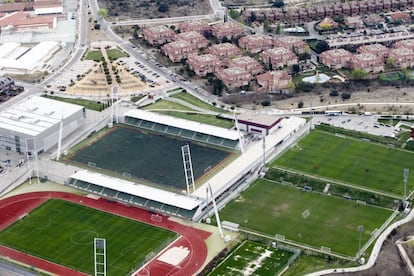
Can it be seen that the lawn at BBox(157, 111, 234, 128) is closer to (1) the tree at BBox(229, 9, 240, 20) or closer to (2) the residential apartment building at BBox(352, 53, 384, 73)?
(2) the residential apartment building at BBox(352, 53, 384, 73)

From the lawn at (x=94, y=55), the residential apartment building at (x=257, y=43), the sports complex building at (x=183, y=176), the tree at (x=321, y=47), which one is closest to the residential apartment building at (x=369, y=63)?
the tree at (x=321, y=47)

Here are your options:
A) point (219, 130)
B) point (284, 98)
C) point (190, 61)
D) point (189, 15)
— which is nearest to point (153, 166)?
point (219, 130)

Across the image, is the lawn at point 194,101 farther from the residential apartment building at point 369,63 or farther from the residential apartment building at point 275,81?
the residential apartment building at point 369,63

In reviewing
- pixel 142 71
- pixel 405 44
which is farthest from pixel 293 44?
pixel 142 71

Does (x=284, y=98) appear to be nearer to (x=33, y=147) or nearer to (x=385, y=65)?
(x=385, y=65)

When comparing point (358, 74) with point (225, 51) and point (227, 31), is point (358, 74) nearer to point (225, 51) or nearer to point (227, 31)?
point (225, 51)

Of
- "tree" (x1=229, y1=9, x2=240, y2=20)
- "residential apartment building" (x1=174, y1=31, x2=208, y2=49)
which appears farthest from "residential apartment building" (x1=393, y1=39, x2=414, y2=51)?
"tree" (x1=229, y1=9, x2=240, y2=20)

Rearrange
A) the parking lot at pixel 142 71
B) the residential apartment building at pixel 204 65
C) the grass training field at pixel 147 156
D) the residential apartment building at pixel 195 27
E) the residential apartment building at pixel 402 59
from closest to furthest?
1. the grass training field at pixel 147 156
2. the parking lot at pixel 142 71
3. the residential apartment building at pixel 204 65
4. the residential apartment building at pixel 402 59
5. the residential apartment building at pixel 195 27
